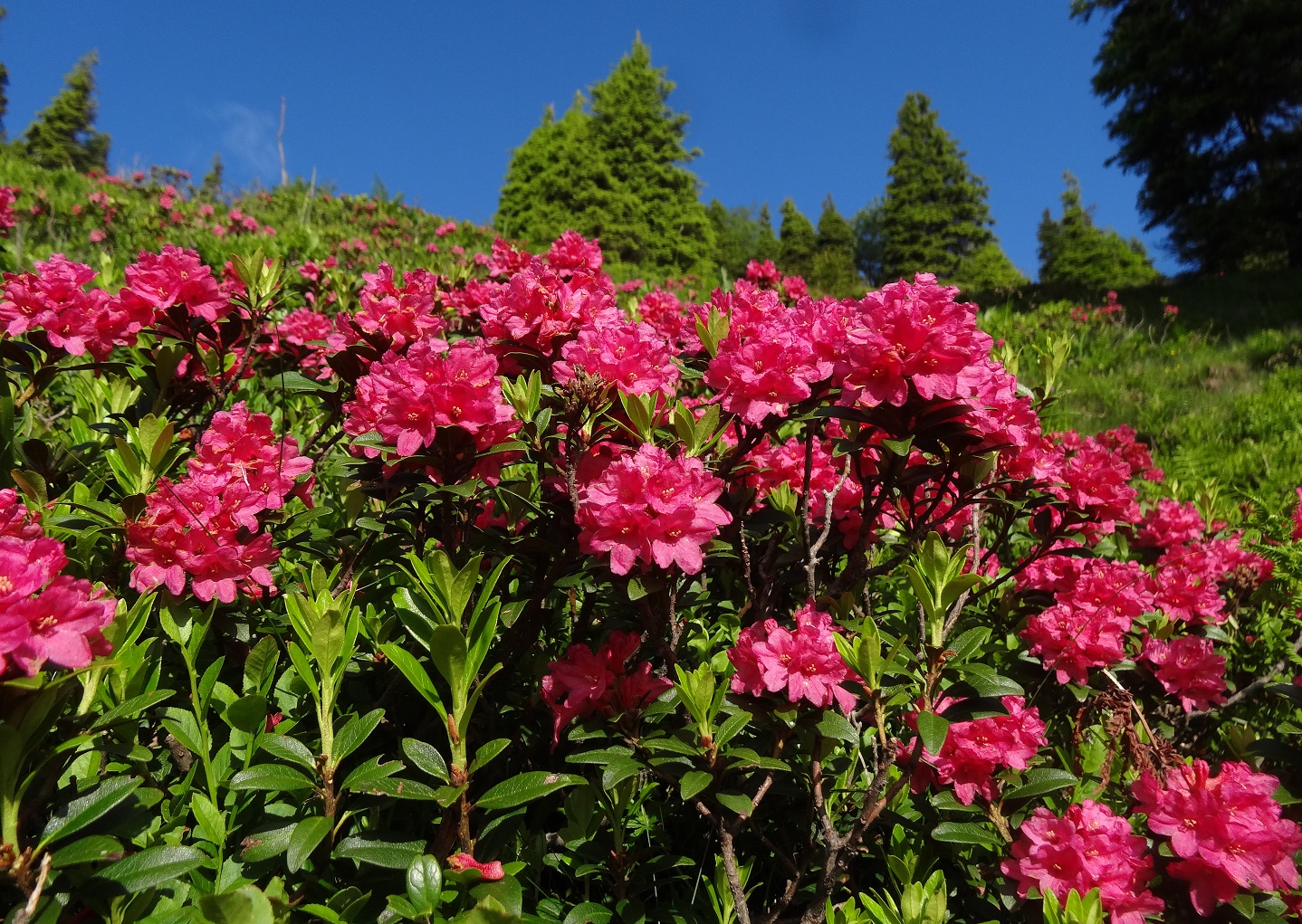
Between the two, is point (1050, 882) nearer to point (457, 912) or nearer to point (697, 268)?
point (457, 912)

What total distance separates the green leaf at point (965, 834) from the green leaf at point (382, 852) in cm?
93

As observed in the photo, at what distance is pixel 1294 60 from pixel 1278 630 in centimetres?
1718

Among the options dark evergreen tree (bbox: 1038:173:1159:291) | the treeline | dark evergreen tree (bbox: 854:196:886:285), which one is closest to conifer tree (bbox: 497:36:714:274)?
the treeline

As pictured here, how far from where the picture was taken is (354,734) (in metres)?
1.15

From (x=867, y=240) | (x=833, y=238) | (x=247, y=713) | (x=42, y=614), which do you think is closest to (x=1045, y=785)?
(x=247, y=713)

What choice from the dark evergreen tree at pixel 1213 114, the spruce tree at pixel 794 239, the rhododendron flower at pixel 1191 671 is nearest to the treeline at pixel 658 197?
the dark evergreen tree at pixel 1213 114

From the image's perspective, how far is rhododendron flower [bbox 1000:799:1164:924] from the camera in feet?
4.10

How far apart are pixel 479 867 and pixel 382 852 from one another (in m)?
0.18

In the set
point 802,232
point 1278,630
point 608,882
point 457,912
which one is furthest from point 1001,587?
point 802,232

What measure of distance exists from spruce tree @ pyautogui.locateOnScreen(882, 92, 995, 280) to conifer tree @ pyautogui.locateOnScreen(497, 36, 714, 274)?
1841cm

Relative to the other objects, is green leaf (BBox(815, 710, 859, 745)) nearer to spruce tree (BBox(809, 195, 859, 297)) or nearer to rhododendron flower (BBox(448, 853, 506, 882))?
rhododendron flower (BBox(448, 853, 506, 882))

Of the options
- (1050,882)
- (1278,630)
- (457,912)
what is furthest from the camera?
(1278,630)

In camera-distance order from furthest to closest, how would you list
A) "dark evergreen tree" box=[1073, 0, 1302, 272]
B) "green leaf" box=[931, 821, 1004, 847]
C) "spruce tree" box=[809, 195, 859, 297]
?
"spruce tree" box=[809, 195, 859, 297], "dark evergreen tree" box=[1073, 0, 1302, 272], "green leaf" box=[931, 821, 1004, 847]

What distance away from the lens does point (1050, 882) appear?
49.9 inches
